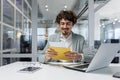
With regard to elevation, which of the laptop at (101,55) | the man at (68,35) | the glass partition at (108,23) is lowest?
the laptop at (101,55)

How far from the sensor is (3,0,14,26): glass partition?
175 inches

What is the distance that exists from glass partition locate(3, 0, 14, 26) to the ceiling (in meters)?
0.72

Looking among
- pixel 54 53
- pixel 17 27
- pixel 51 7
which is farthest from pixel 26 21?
pixel 54 53

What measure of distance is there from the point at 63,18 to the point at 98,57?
3.40ft

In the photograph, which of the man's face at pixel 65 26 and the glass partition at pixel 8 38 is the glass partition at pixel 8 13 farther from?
the man's face at pixel 65 26

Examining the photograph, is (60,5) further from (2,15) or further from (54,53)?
(54,53)

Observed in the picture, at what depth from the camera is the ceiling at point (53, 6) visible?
496 cm

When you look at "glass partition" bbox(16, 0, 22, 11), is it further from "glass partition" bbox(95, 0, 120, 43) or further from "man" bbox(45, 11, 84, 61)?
"man" bbox(45, 11, 84, 61)

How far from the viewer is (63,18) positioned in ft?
7.68

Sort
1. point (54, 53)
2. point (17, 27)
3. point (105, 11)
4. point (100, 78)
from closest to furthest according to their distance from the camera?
point (100, 78) < point (54, 53) < point (17, 27) < point (105, 11)

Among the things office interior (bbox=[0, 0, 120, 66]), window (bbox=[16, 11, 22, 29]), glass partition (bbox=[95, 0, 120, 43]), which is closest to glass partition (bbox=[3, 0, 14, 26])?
office interior (bbox=[0, 0, 120, 66])

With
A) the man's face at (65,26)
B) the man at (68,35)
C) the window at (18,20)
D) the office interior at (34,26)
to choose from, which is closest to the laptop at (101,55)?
the man at (68,35)

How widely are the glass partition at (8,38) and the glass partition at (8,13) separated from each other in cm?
18

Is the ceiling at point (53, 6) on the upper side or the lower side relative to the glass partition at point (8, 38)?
upper
